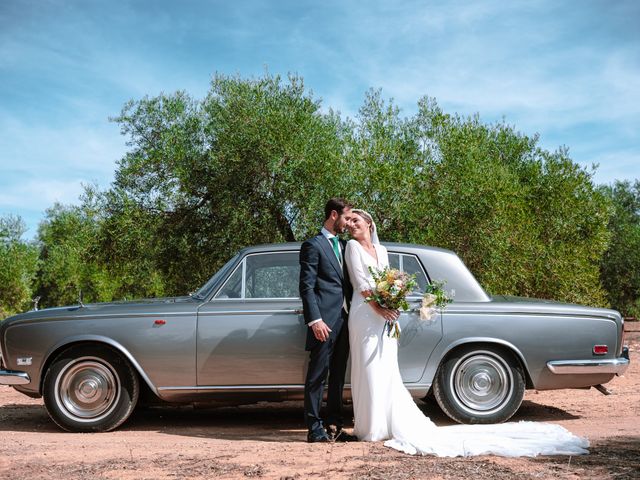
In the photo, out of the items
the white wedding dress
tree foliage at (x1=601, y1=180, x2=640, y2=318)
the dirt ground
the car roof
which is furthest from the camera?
tree foliage at (x1=601, y1=180, x2=640, y2=318)

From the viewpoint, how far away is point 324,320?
6020 mm

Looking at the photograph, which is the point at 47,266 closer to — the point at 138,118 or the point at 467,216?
the point at 138,118

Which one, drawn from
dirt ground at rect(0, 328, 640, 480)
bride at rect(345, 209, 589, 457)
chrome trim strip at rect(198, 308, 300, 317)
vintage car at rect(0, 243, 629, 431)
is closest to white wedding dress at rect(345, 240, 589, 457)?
bride at rect(345, 209, 589, 457)

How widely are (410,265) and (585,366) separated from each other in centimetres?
191

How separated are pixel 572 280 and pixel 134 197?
12.3 m

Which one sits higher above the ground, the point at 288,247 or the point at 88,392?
the point at 288,247

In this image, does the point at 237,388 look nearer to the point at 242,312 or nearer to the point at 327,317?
the point at 242,312

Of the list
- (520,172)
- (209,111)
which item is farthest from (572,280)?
(209,111)

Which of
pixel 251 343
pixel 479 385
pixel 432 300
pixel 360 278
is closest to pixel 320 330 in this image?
pixel 360 278

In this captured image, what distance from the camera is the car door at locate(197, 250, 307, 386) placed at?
21.0 feet

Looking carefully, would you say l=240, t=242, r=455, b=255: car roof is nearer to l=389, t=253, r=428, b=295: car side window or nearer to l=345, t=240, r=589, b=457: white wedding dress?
l=389, t=253, r=428, b=295: car side window

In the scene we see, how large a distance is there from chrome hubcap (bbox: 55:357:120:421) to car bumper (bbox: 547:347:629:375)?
4.15m

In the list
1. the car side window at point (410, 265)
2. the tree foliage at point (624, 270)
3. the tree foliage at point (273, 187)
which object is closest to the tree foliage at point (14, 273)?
the tree foliage at point (273, 187)

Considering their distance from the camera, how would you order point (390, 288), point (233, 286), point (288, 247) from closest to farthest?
point (390, 288) → point (233, 286) → point (288, 247)
